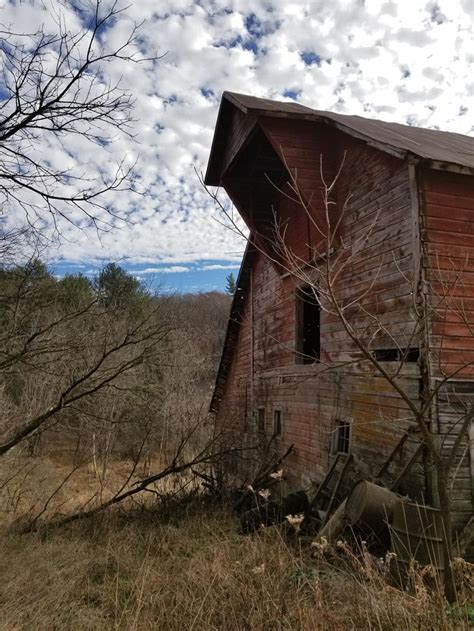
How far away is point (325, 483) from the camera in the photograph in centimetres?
786

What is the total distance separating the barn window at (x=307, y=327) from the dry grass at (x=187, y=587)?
4.51m

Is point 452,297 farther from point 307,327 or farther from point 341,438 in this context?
point 307,327

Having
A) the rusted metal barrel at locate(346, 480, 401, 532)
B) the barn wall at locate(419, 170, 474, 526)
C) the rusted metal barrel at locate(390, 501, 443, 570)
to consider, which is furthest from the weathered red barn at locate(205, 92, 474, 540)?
the rusted metal barrel at locate(390, 501, 443, 570)

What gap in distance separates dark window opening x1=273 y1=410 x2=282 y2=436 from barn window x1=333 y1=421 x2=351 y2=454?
3.03 m

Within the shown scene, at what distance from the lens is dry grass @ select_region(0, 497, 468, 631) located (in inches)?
125

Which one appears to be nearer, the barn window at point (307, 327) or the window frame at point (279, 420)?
the barn window at point (307, 327)

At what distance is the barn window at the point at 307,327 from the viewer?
34.2 feet

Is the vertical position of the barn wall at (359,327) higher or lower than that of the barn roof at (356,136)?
lower

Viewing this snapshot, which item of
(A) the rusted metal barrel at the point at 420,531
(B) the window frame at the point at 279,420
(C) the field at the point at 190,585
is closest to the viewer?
(C) the field at the point at 190,585

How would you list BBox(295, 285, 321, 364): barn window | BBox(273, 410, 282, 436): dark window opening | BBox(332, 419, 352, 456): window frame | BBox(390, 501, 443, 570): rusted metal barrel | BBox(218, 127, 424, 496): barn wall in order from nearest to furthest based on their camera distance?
BBox(390, 501, 443, 570): rusted metal barrel
BBox(218, 127, 424, 496): barn wall
BBox(332, 419, 352, 456): window frame
BBox(295, 285, 321, 364): barn window
BBox(273, 410, 282, 436): dark window opening

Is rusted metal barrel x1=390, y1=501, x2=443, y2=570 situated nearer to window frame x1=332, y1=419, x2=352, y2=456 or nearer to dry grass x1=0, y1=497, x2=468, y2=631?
dry grass x1=0, y1=497, x2=468, y2=631

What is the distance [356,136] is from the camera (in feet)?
23.4

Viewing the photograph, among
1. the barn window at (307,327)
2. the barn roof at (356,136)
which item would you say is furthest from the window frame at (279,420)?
the barn roof at (356,136)

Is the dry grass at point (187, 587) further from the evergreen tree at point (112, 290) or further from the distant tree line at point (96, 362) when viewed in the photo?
the evergreen tree at point (112, 290)
